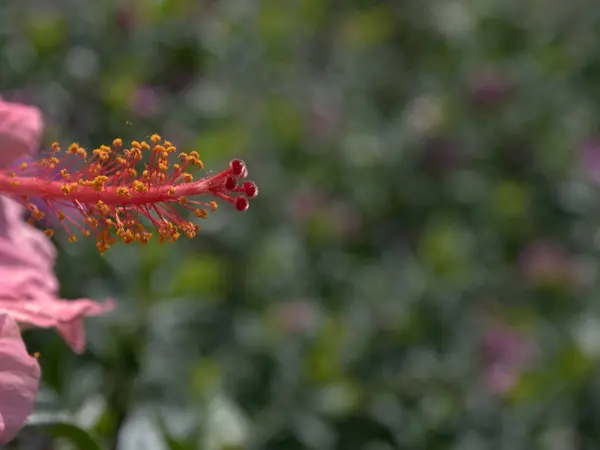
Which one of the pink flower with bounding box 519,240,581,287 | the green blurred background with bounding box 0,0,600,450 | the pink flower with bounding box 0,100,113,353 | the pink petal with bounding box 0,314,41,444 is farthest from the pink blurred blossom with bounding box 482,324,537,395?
the pink petal with bounding box 0,314,41,444

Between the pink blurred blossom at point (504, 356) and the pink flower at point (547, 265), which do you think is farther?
the pink flower at point (547, 265)

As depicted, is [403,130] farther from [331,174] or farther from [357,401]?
[357,401]

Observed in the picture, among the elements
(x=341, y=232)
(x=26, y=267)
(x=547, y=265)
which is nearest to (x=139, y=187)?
(x=26, y=267)

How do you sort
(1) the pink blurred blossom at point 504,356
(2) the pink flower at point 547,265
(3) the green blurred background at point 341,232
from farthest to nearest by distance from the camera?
(2) the pink flower at point 547,265, (1) the pink blurred blossom at point 504,356, (3) the green blurred background at point 341,232

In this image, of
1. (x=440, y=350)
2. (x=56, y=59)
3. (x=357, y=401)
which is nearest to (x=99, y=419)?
(x=56, y=59)

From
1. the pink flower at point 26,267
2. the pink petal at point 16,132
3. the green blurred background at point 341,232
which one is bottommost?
the pink flower at point 26,267

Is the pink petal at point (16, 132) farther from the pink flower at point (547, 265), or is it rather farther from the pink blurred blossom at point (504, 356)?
the pink flower at point (547, 265)

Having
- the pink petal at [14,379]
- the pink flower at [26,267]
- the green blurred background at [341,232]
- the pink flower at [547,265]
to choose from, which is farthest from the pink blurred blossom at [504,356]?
the pink petal at [14,379]
